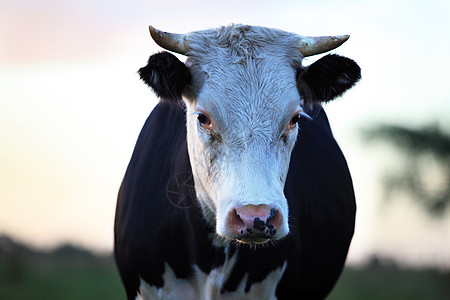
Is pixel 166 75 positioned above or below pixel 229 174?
above

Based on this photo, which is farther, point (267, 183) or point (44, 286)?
point (44, 286)

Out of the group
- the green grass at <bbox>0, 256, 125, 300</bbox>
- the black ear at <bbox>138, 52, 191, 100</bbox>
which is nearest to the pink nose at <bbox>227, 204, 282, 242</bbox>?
the black ear at <bbox>138, 52, 191, 100</bbox>

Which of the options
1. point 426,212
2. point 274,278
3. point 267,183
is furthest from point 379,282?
point 267,183

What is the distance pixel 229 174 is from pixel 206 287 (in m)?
1.20

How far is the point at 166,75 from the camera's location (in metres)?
4.88

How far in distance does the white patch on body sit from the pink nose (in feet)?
3.70

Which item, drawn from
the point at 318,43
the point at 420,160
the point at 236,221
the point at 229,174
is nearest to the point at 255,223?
the point at 236,221

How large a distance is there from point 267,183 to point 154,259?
1418 mm

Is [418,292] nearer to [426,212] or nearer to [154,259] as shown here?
[426,212]

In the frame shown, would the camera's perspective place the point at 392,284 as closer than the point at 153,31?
No

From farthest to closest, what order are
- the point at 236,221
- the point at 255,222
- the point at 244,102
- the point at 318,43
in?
the point at 318,43 → the point at 244,102 → the point at 236,221 → the point at 255,222

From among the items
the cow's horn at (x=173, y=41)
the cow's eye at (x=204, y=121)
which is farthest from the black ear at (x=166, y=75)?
the cow's eye at (x=204, y=121)

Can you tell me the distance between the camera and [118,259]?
5.90 meters

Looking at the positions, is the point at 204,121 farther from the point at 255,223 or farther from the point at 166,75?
the point at 255,223
